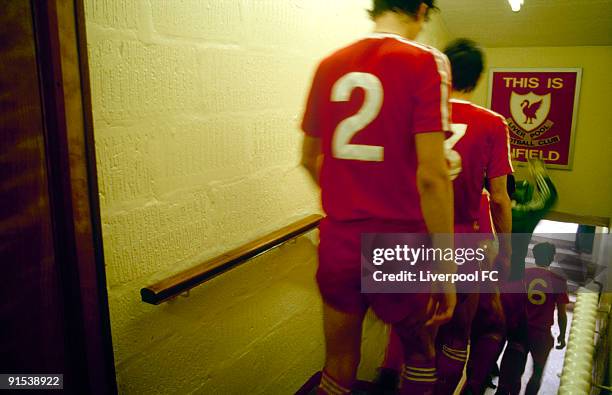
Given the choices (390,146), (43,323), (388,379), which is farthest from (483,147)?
(43,323)

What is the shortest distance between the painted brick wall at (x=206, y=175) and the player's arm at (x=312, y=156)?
1.00 ft

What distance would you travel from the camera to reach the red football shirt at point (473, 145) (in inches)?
80.5

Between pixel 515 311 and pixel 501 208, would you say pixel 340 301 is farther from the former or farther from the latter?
pixel 515 311

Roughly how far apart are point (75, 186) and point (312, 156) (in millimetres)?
736

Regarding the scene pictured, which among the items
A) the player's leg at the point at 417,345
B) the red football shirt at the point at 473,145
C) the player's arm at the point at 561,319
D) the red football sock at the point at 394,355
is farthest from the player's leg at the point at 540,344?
the player's leg at the point at 417,345

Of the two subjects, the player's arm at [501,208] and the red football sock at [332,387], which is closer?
the red football sock at [332,387]

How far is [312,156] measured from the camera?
160 cm

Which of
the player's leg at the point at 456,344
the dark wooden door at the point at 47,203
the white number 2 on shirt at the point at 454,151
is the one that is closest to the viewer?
the dark wooden door at the point at 47,203

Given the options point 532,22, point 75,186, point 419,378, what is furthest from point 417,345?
point 532,22

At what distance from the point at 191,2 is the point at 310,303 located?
58.2 inches

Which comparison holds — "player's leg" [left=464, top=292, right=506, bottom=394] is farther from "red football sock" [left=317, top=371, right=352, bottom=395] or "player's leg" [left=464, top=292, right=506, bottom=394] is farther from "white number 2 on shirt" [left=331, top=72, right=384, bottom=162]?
"white number 2 on shirt" [left=331, top=72, right=384, bottom=162]

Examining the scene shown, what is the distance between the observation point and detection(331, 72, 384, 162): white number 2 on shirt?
134 centimetres

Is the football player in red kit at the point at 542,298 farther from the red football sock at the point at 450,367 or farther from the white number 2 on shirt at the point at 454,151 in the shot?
the white number 2 on shirt at the point at 454,151

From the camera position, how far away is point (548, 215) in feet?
14.1
